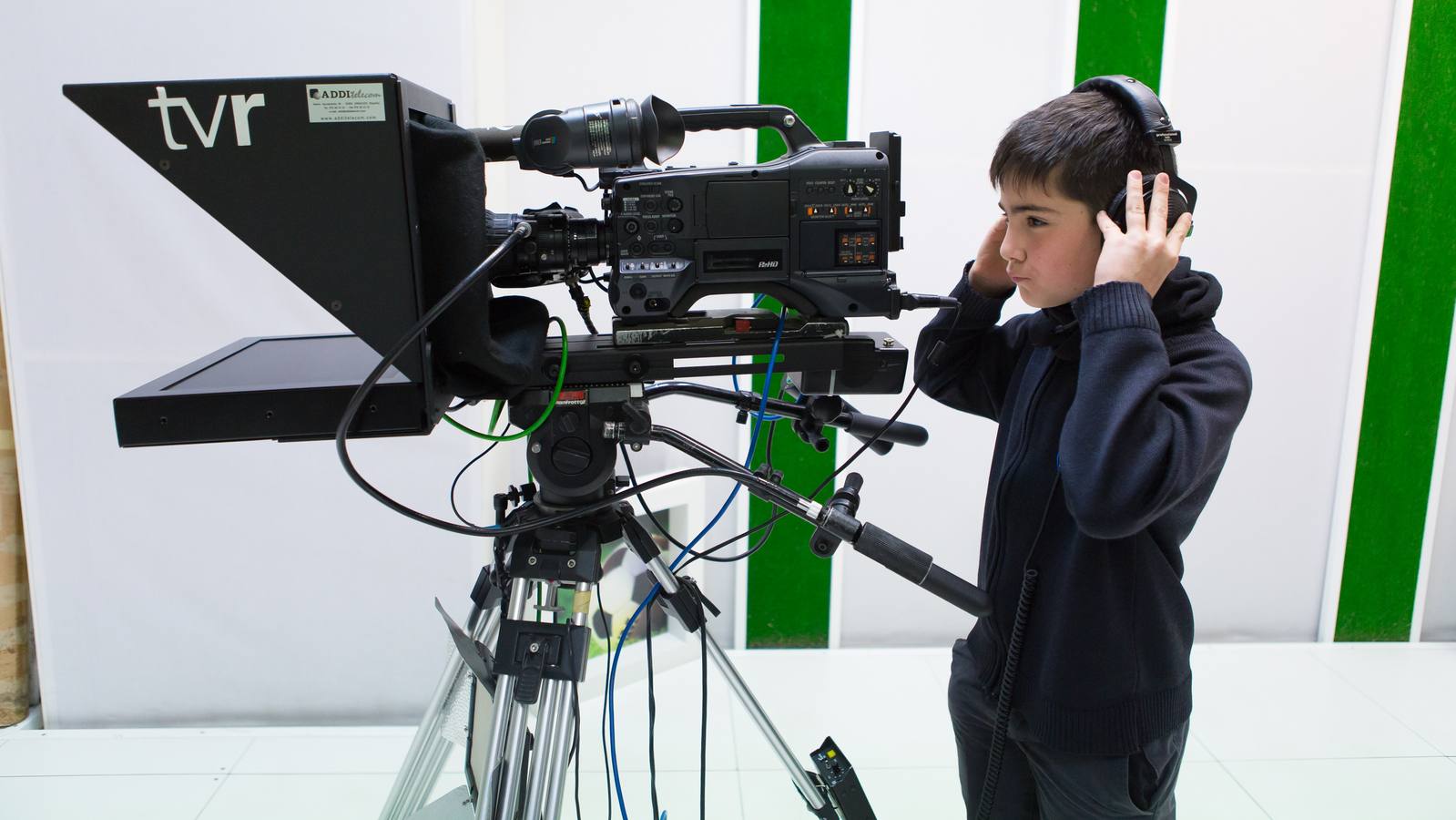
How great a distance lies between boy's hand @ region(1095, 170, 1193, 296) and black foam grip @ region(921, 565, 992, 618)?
345 millimetres

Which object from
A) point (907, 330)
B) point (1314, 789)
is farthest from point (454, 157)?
point (1314, 789)

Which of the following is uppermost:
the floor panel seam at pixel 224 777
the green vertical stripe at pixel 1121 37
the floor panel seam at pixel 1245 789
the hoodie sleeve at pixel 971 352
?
the green vertical stripe at pixel 1121 37

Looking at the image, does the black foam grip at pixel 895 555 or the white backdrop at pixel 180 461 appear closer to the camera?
the black foam grip at pixel 895 555

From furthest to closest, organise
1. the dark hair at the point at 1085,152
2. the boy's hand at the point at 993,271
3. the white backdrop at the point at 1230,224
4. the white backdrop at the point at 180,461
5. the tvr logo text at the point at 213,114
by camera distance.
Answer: the white backdrop at the point at 1230,224 < the white backdrop at the point at 180,461 < the boy's hand at the point at 993,271 < the dark hair at the point at 1085,152 < the tvr logo text at the point at 213,114

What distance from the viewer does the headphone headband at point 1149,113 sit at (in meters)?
0.95

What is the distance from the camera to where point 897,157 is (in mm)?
967

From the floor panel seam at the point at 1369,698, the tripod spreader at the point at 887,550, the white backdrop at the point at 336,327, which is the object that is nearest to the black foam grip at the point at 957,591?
the tripod spreader at the point at 887,550

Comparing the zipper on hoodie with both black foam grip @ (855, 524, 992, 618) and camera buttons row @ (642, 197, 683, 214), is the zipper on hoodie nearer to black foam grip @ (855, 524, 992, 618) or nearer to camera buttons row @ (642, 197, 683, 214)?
black foam grip @ (855, 524, 992, 618)

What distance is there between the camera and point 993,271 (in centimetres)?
120

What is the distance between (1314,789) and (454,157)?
2119mm

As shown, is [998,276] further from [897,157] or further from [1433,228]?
[1433,228]

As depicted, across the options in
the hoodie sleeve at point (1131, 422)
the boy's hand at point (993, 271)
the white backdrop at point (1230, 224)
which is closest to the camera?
the hoodie sleeve at point (1131, 422)

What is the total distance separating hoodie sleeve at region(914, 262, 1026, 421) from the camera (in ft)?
3.97

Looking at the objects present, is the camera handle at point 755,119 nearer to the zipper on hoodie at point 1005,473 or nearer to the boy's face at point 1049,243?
the boy's face at point 1049,243
